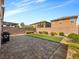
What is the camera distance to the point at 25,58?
9523 mm

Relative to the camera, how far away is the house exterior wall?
34362 mm

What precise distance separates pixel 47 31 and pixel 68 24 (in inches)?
305

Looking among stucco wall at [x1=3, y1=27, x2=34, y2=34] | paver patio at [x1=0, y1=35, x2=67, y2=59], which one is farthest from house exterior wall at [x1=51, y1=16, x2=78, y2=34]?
paver patio at [x1=0, y1=35, x2=67, y2=59]

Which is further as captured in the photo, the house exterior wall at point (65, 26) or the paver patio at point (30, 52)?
the house exterior wall at point (65, 26)

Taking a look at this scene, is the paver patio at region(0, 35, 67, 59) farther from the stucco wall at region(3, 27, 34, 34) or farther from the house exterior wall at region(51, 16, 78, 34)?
the stucco wall at region(3, 27, 34, 34)

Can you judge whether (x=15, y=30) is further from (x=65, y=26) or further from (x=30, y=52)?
(x=30, y=52)

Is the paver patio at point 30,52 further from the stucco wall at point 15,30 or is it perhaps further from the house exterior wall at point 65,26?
the stucco wall at point 15,30

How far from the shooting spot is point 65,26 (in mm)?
36688

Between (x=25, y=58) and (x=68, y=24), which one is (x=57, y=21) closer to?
(x=68, y=24)

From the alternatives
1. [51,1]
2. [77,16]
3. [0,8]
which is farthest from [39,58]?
[77,16]

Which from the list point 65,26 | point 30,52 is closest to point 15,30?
point 65,26

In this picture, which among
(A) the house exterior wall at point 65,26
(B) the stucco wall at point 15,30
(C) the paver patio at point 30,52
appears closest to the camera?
(C) the paver patio at point 30,52

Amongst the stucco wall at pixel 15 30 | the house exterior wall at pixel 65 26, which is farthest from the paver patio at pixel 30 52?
the stucco wall at pixel 15 30

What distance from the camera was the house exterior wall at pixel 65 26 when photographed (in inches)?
1353
